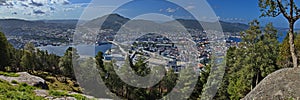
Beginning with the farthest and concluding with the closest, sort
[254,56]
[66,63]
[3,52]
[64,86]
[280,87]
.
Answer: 1. [66,63]
2. [64,86]
3. [3,52]
4. [254,56]
5. [280,87]

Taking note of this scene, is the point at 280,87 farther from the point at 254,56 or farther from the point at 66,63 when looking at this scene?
the point at 66,63

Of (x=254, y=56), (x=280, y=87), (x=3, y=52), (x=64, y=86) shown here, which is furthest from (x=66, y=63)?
(x=280, y=87)

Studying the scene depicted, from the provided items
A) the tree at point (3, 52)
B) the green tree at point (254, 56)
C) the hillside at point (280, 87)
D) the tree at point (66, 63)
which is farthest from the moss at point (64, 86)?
the hillside at point (280, 87)

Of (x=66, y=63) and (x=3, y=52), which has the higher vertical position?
(x=3, y=52)

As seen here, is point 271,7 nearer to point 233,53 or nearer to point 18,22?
point 233,53

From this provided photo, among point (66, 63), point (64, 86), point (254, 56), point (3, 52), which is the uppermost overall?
point (3, 52)

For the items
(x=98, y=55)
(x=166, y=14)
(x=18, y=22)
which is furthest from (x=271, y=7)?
(x=18, y=22)

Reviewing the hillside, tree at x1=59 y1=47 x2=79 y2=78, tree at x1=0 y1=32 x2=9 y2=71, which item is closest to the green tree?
the hillside

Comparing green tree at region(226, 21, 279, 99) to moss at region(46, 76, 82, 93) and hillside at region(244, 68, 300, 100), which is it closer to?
hillside at region(244, 68, 300, 100)

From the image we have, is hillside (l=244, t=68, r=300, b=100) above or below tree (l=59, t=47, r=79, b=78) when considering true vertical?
above
